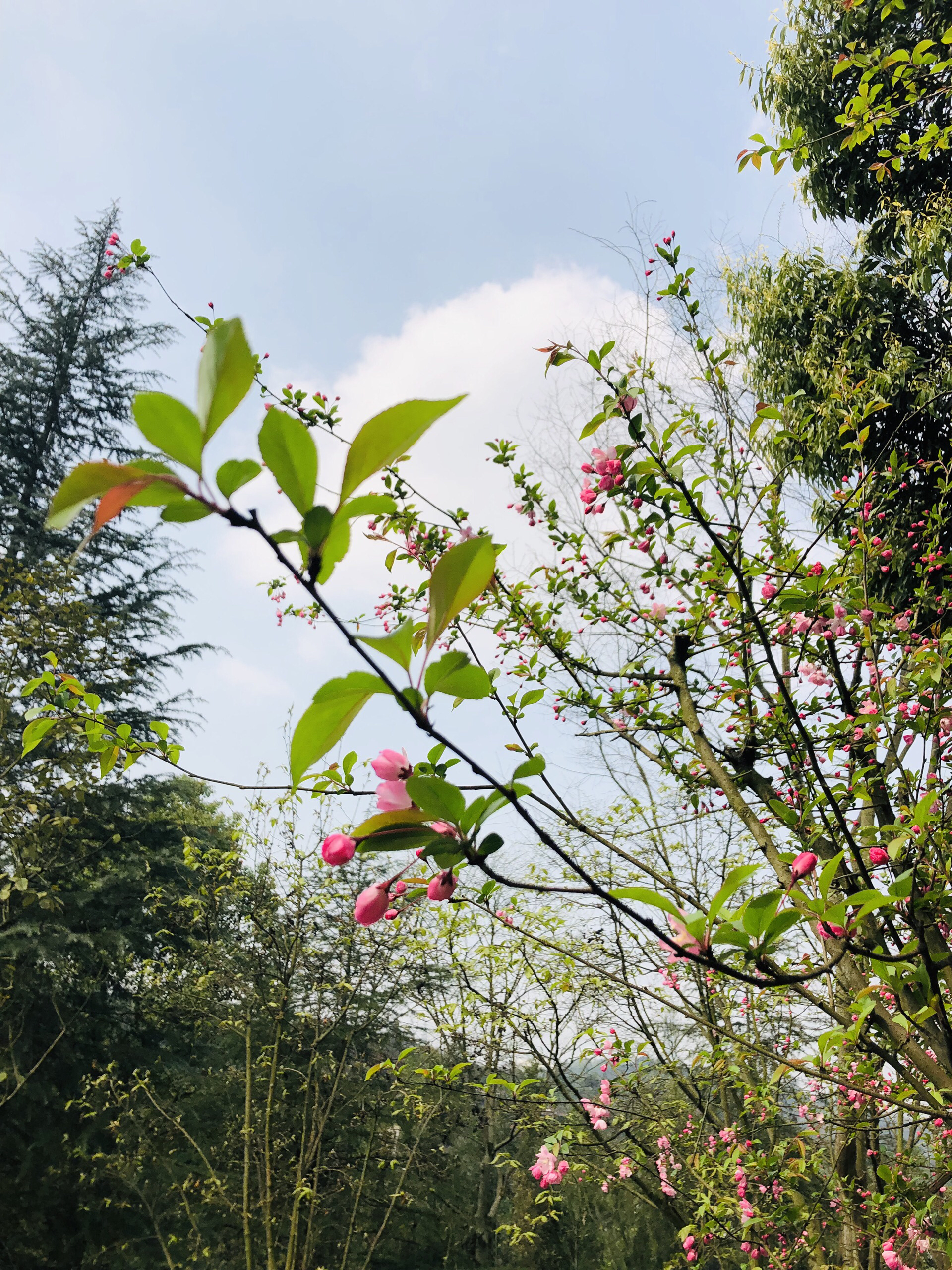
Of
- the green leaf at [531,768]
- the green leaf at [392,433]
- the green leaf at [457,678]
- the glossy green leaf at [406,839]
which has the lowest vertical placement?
the glossy green leaf at [406,839]

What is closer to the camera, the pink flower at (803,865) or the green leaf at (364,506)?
the green leaf at (364,506)

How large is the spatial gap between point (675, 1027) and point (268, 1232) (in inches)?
110

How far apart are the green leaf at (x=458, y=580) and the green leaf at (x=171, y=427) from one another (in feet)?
0.36

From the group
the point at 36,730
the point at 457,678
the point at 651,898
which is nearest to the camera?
the point at 457,678

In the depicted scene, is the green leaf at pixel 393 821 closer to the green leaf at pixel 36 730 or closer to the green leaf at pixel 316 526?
the green leaf at pixel 316 526

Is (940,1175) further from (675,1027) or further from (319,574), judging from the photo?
(675,1027)

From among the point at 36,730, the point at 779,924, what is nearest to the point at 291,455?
the point at 779,924

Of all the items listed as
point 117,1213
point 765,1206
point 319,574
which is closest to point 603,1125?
point 765,1206

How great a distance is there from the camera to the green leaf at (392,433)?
30 cm

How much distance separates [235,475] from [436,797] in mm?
186

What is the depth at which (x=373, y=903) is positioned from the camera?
1.43 feet

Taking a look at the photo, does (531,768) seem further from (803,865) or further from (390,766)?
(803,865)

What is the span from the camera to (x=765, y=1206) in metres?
2.61

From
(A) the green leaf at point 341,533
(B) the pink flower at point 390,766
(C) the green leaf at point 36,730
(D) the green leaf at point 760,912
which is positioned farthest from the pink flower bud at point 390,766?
(C) the green leaf at point 36,730
